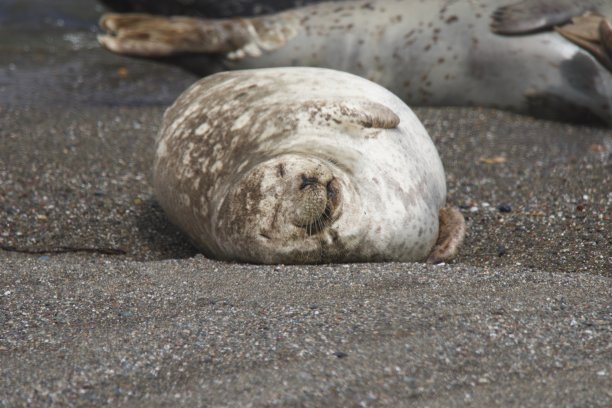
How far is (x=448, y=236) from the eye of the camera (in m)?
3.87

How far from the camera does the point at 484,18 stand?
6.49 m

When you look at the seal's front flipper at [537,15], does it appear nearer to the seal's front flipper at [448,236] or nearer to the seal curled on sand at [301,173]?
the seal curled on sand at [301,173]

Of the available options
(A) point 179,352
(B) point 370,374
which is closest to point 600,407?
(B) point 370,374

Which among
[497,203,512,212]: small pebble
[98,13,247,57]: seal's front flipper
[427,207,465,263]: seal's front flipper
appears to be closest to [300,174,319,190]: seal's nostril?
[427,207,465,263]: seal's front flipper

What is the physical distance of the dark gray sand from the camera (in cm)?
243

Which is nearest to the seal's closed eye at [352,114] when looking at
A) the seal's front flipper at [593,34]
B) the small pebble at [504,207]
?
the small pebble at [504,207]

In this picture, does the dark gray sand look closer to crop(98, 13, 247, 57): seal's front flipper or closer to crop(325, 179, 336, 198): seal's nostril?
crop(325, 179, 336, 198): seal's nostril

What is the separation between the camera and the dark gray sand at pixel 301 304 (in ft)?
7.97

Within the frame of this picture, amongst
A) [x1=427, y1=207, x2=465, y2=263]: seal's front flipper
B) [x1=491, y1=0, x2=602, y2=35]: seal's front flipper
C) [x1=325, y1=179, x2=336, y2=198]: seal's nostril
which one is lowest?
[x1=427, y1=207, x2=465, y2=263]: seal's front flipper

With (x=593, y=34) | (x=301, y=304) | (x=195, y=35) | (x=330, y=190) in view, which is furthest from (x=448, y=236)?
(x=195, y=35)

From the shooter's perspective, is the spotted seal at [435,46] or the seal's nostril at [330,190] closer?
the seal's nostril at [330,190]

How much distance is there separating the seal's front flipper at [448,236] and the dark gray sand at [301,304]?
117mm

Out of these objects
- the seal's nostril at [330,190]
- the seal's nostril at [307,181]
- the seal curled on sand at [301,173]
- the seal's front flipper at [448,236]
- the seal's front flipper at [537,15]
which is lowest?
the seal's front flipper at [448,236]

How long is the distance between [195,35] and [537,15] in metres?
2.29
